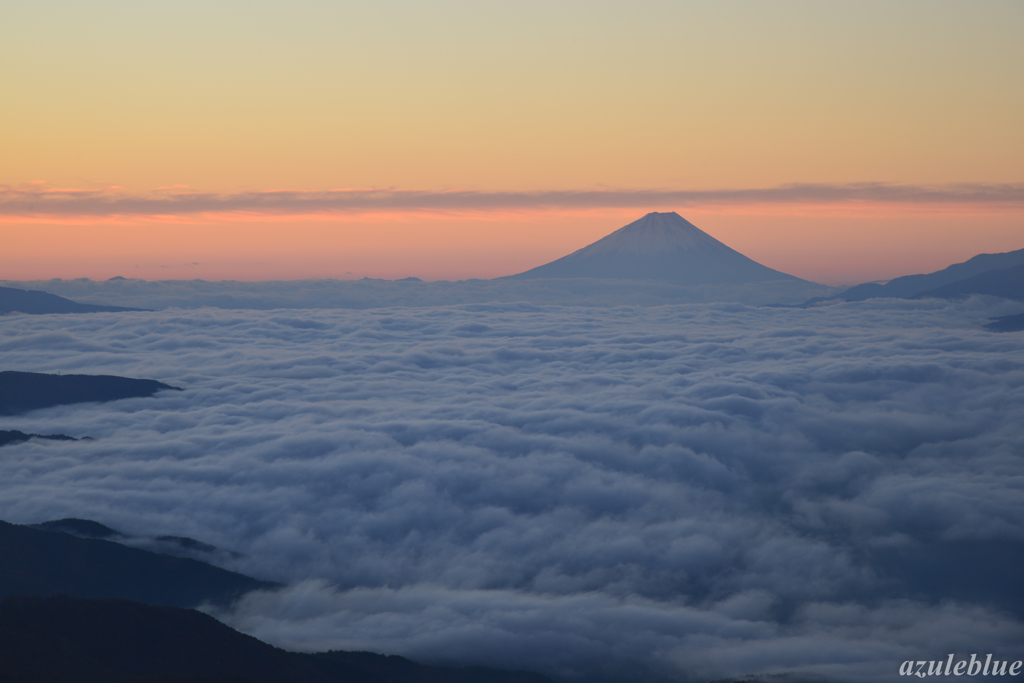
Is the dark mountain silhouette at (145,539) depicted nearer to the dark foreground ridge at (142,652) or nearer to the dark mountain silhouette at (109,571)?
the dark mountain silhouette at (109,571)

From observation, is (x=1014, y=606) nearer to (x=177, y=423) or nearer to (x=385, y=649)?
(x=385, y=649)

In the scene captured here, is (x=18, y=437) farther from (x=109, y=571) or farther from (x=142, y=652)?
(x=142, y=652)

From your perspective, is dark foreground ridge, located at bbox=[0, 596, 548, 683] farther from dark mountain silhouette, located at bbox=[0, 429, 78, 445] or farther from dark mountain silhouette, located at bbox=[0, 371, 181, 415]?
dark mountain silhouette, located at bbox=[0, 371, 181, 415]

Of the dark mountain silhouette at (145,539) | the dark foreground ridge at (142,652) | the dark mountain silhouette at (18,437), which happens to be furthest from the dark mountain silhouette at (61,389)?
the dark foreground ridge at (142,652)

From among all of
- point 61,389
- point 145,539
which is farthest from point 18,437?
point 145,539

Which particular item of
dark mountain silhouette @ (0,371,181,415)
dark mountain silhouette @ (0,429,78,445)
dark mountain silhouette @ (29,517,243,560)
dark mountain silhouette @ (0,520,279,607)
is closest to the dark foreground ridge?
dark mountain silhouette @ (0,520,279,607)

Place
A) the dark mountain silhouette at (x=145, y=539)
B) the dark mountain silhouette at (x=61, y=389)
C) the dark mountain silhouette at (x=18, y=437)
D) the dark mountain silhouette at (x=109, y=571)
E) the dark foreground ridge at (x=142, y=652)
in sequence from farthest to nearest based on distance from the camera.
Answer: the dark mountain silhouette at (x=61, y=389) < the dark mountain silhouette at (x=18, y=437) < the dark mountain silhouette at (x=145, y=539) < the dark mountain silhouette at (x=109, y=571) < the dark foreground ridge at (x=142, y=652)
